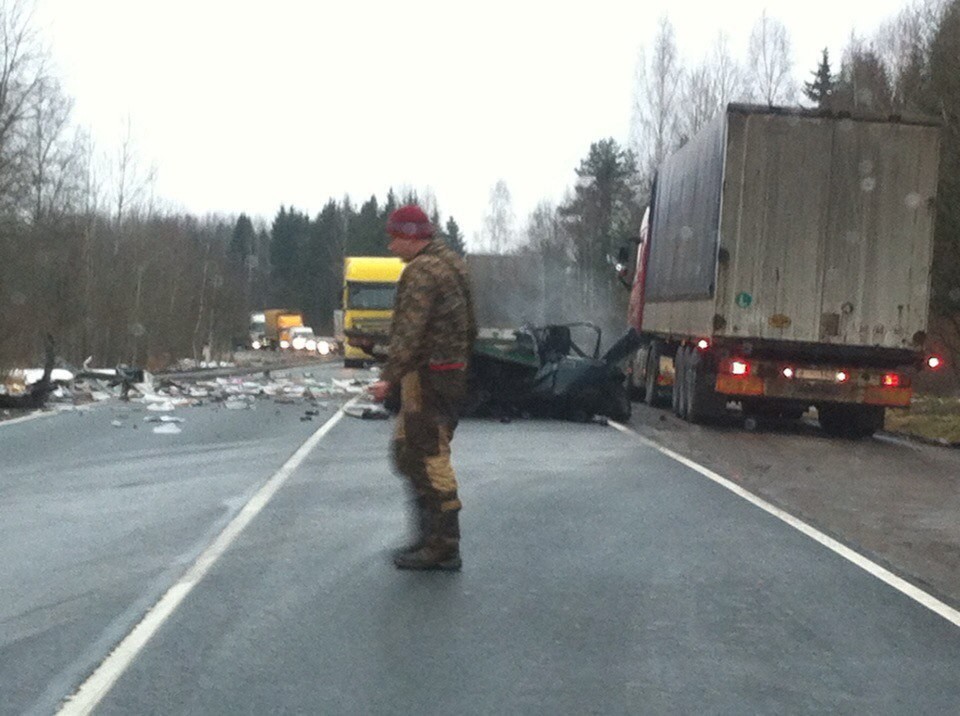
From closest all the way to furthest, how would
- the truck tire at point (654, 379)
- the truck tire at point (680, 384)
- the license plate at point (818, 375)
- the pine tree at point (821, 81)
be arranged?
the license plate at point (818, 375) < the truck tire at point (680, 384) < the truck tire at point (654, 379) < the pine tree at point (821, 81)

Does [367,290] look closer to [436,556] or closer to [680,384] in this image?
[680,384]

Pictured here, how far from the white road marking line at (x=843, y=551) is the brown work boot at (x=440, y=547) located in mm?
2265

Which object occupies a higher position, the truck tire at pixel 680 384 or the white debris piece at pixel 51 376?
the truck tire at pixel 680 384

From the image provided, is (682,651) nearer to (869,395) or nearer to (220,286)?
(869,395)

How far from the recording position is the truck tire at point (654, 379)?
78.5 ft

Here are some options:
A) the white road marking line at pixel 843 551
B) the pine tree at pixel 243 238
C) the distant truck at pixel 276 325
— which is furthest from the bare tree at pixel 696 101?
the pine tree at pixel 243 238

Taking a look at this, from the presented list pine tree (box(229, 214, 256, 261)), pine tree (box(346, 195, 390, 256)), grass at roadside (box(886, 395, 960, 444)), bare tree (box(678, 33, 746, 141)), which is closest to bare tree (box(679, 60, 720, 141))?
bare tree (box(678, 33, 746, 141))

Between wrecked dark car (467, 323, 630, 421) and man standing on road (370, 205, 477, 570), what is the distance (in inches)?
458

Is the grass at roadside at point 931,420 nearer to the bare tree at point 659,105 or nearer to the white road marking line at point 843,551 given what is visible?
the white road marking line at point 843,551

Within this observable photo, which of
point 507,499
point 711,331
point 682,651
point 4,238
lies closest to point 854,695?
point 682,651

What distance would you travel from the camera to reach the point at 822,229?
60.3ft

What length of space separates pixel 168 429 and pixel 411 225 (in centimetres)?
1062

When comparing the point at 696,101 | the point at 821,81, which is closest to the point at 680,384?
the point at 696,101

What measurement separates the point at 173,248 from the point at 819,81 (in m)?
36.6
